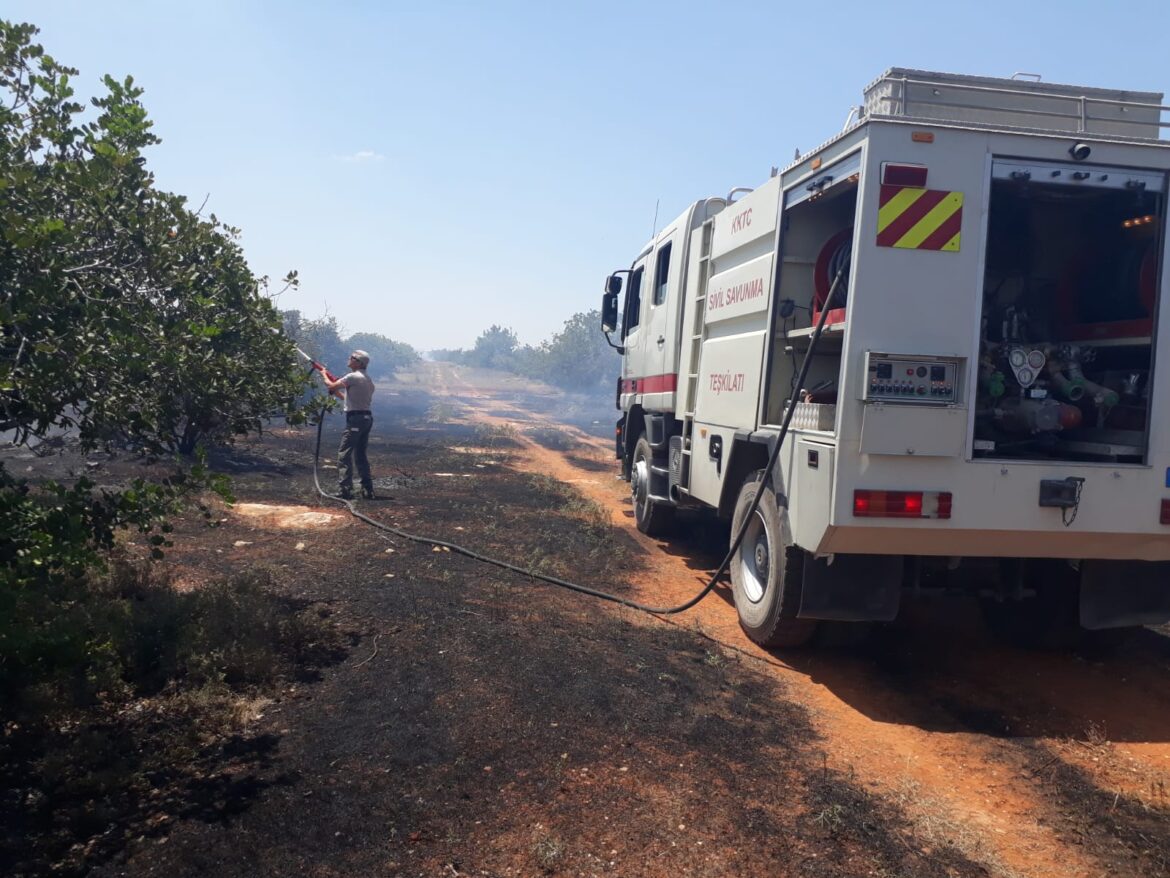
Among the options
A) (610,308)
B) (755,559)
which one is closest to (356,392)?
(610,308)

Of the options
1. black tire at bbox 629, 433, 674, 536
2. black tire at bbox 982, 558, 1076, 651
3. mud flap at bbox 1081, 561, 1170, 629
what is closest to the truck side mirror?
black tire at bbox 629, 433, 674, 536

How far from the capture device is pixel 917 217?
16.2ft

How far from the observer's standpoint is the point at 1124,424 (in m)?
5.43

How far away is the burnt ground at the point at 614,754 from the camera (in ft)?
10.7

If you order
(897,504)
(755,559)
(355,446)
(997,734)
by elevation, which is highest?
(897,504)

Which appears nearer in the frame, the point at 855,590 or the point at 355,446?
the point at 855,590

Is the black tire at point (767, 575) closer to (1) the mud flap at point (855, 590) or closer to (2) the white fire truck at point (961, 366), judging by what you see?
(2) the white fire truck at point (961, 366)

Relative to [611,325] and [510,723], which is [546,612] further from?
[611,325]

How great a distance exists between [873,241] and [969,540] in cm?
184

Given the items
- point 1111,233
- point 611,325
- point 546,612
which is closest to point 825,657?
point 546,612

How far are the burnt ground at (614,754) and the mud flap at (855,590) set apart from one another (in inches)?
21.0

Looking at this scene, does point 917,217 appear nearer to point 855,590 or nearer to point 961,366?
point 961,366

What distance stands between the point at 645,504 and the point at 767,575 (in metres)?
4.35

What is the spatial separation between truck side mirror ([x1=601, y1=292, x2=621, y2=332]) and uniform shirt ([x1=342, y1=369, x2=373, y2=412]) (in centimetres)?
339
